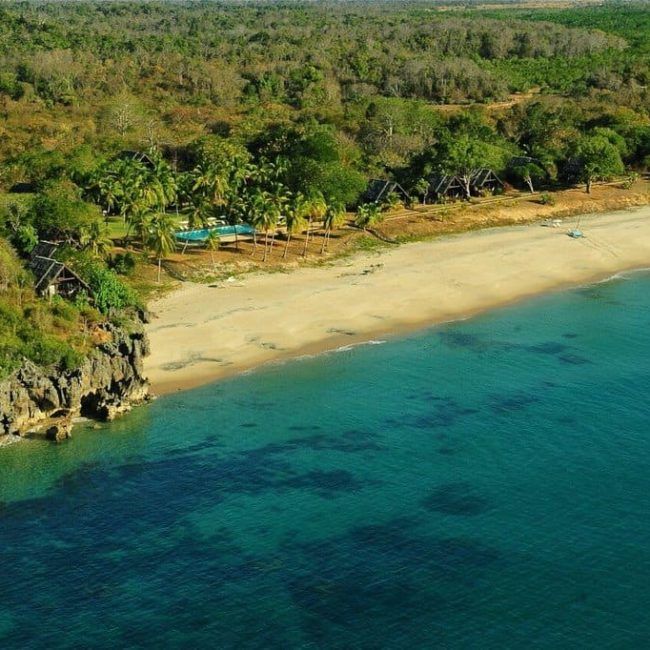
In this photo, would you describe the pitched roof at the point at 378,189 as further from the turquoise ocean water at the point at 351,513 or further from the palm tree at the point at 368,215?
the turquoise ocean water at the point at 351,513

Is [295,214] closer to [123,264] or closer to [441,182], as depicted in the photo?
Result: [123,264]

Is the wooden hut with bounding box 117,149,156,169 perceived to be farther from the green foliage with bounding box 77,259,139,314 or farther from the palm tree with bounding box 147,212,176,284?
the green foliage with bounding box 77,259,139,314

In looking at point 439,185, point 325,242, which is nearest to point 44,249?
point 325,242

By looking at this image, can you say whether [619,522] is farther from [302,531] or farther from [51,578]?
[51,578]

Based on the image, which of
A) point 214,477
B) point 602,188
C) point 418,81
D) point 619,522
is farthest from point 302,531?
point 418,81

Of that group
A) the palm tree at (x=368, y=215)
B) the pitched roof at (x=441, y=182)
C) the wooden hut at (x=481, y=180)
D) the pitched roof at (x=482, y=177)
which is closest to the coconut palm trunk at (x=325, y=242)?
the palm tree at (x=368, y=215)

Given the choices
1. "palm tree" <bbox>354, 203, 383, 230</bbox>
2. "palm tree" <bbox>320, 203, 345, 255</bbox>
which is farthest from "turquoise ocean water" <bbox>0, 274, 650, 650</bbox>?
"palm tree" <bbox>354, 203, 383, 230</bbox>
